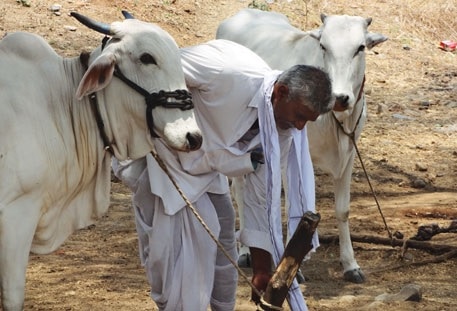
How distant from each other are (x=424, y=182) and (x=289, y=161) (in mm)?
4061

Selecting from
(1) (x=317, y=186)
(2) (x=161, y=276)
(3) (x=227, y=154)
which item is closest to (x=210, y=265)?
(2) (x=161, y=276)

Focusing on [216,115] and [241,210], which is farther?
[241,210]

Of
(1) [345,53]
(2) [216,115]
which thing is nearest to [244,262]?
(1) [345,53]

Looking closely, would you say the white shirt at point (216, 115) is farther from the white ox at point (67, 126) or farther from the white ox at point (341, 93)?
the white ox at point (341, 93)

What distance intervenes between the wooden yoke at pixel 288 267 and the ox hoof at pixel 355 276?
8.36 feet

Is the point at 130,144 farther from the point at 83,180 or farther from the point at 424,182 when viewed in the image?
the point at 424,182

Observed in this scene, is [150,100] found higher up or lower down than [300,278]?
higher up

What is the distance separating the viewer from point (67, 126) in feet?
13.2

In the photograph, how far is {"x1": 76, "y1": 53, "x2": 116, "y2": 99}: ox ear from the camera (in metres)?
3.83

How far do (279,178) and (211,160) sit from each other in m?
0.30

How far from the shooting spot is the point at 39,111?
13.0ft

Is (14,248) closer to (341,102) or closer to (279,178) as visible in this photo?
A: (279,178)

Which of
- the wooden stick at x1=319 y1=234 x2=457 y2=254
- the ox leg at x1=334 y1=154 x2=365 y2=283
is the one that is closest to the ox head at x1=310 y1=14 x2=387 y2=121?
the ox leg at x1=334 y1=154 x2=365 y2=283

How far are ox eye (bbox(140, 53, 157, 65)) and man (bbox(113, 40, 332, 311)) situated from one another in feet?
0.67
